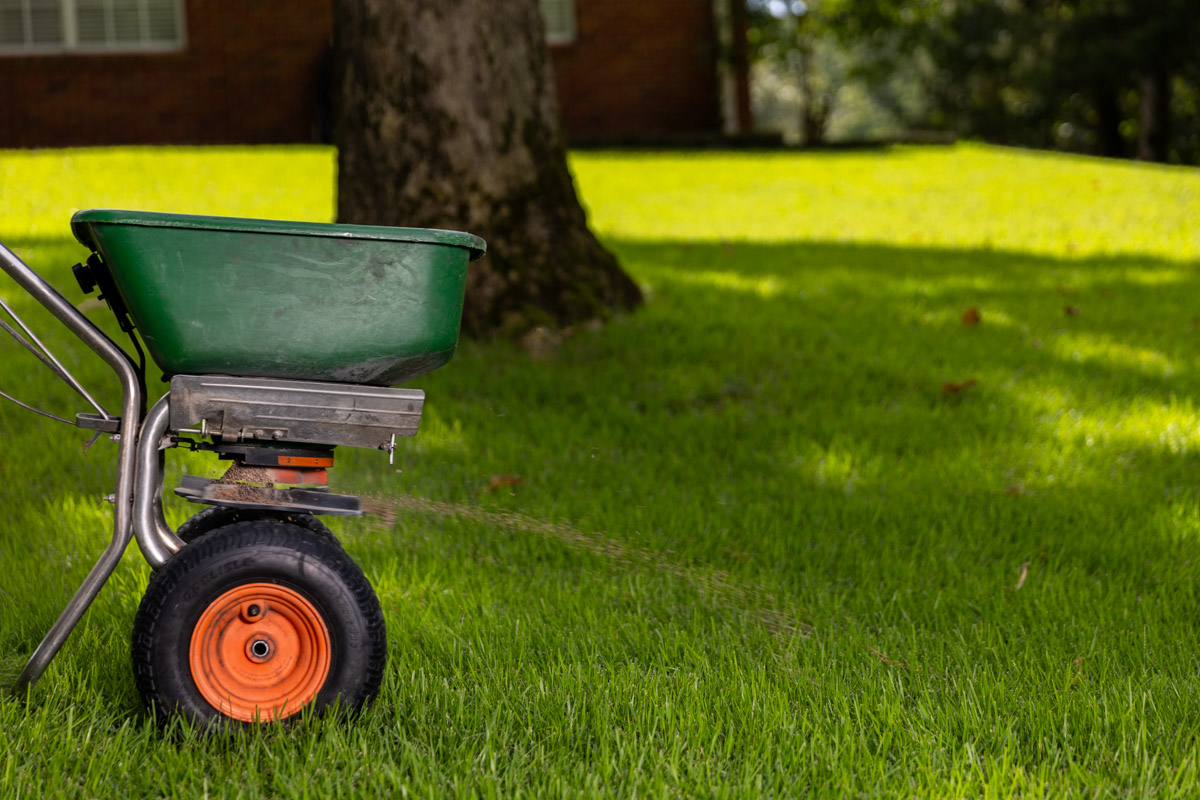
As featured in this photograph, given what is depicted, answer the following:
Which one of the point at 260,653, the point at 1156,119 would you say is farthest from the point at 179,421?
the point at 1156,119

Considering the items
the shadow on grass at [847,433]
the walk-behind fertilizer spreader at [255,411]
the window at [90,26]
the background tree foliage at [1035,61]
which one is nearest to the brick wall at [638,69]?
the background tree foliage at [1035,61]

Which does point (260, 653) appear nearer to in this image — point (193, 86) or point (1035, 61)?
point (193, 86)

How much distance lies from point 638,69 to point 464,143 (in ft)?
34.3

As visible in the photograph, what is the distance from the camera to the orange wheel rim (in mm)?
2096

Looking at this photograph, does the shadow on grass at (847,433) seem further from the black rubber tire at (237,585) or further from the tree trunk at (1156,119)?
the tree trunk at (1156,119)

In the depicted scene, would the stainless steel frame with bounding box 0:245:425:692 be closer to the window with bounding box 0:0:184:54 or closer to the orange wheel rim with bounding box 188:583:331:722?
the orange wheel rim with bounding box 188:583:331:722

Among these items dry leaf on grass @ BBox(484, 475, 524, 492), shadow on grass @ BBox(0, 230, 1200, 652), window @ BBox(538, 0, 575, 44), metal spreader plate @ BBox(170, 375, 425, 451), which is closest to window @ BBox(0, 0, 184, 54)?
window @ BBox(538, 0, 575, 44)

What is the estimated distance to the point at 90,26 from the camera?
14.4 metres

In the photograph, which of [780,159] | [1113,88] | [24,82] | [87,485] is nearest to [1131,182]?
[780,159]

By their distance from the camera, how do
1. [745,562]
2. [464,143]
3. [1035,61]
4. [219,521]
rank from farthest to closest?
[1035,61] < [464,143] < [745,562] < [219,521]

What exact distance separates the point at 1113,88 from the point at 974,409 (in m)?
29.0

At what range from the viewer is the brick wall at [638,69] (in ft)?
49.0

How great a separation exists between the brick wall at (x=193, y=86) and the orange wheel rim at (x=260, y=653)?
44.1 feet

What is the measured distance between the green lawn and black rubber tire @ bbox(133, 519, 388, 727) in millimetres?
103
